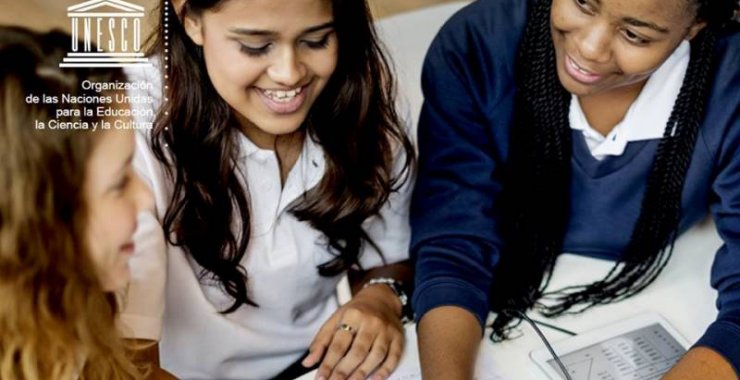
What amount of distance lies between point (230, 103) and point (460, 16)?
0.31m

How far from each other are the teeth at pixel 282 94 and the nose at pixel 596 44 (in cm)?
31

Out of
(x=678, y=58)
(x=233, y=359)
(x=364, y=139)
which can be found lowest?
(x=233, y=359)

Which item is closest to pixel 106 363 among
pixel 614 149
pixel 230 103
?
pixel 230 103

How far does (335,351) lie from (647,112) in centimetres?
45

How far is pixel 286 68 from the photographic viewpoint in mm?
1027

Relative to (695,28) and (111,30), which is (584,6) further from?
(111,30)

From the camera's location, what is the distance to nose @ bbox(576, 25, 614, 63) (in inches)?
43.2

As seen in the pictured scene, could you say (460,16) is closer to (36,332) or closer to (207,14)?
(207,14)

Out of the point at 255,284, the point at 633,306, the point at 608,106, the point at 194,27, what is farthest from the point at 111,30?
the point at 633,306

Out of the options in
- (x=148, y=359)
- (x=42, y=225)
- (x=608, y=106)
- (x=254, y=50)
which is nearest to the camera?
(x=42, y=225)

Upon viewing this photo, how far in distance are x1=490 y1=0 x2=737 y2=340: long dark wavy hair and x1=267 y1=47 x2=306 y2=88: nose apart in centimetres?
30

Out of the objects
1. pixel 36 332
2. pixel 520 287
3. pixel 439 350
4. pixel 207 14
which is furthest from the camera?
pixel 520 287

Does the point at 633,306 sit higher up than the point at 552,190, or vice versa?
the point at 552,190

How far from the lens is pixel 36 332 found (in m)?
0.86
